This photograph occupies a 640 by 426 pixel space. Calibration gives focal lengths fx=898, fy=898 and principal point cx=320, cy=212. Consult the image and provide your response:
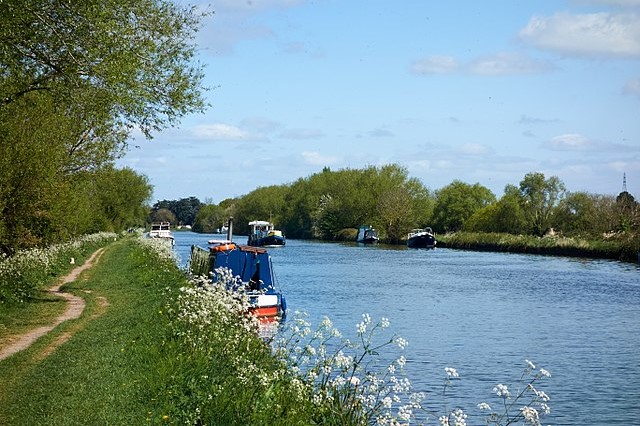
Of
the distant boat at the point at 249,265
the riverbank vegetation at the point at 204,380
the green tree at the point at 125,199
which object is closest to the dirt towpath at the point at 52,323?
the riverbank vegetation at the point at 204,380

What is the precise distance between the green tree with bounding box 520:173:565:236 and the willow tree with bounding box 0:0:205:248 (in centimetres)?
7983

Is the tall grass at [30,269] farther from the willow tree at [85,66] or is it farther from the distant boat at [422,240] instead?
the distant boat at [422,240]

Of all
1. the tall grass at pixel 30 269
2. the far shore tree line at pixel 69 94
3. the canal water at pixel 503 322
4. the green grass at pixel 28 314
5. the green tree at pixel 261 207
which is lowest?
the canal water at pixel 503 322

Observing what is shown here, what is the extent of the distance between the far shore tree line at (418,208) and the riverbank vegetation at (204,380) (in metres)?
62.2

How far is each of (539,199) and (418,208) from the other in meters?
24.5

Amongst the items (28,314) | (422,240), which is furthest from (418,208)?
(28,314)

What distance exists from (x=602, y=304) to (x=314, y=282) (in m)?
15.6

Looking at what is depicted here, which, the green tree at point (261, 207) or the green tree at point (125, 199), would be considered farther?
the green tree at point (261, 207)

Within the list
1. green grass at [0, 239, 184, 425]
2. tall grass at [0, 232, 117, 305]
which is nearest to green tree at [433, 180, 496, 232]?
tall grass at [0, 232, 117, 305]

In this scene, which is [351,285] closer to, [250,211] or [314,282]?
[314,282]

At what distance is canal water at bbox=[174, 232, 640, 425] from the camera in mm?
19656

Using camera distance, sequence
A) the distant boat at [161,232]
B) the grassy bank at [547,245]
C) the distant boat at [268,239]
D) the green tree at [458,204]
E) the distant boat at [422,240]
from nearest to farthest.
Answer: the grassy bank at [547,245]
the distant boat at [161,232]
the distant boat at [268,239]
the distant boat at [422,240]
the green tree at [458,204]

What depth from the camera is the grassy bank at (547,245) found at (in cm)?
7338

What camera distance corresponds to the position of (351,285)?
46719mm
